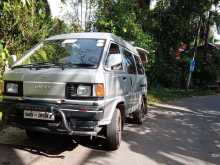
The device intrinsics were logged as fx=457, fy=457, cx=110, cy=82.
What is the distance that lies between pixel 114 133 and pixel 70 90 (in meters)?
1.19

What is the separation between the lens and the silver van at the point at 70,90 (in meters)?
6.95

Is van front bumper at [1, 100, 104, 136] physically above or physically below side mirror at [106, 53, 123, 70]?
below

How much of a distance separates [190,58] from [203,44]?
4.73 metres

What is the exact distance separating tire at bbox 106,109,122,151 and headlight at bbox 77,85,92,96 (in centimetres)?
87

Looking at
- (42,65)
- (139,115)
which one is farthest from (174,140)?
(42,65)

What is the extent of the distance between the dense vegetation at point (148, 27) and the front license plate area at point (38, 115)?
5.67m

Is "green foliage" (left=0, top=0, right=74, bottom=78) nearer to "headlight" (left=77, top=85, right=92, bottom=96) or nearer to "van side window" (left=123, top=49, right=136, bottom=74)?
"van side window" (left=123, top=49, right=136, bottom=74)

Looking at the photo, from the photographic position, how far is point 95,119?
6.92m

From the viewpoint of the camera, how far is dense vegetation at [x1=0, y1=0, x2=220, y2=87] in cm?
1394

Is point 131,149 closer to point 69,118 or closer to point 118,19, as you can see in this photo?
point 69,118

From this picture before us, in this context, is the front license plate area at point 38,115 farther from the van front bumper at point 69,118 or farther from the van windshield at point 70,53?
the van windshield at point 70,53

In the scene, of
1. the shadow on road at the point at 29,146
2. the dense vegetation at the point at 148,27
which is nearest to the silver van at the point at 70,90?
the shadow on road at the point at 29,146

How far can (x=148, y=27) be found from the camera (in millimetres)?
26438

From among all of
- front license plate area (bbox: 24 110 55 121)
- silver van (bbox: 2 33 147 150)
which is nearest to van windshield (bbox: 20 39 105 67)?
silver van (bbox: 2 33 147 150)
